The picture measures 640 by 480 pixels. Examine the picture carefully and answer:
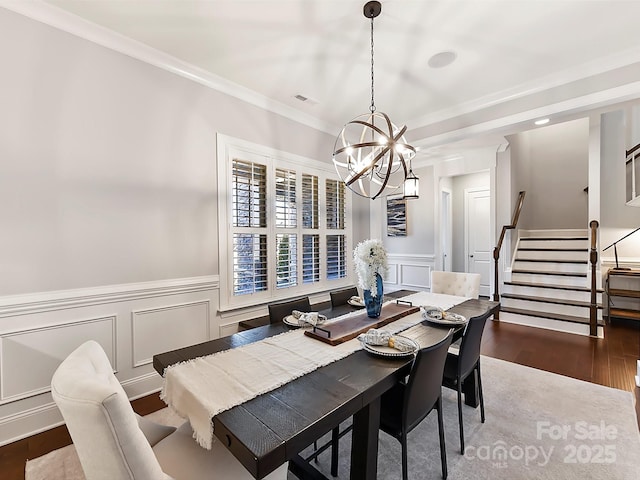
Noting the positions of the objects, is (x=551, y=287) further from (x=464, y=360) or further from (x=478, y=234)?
(x=464, y=360)

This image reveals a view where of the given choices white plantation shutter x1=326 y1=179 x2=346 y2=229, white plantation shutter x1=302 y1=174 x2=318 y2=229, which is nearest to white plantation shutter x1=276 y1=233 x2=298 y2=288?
white plantation shutter x1=302 y1=174 x2=318 y2=229

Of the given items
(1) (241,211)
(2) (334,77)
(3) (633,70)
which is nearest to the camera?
(3) (633,70)

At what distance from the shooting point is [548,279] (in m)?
5.11

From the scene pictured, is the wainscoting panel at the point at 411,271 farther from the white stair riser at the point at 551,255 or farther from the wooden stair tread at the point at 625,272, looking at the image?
the wooden stair tread at the point at 625,272

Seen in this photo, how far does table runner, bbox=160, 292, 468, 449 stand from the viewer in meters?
1.24

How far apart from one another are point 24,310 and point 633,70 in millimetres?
5646

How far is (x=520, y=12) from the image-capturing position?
227 centimetres

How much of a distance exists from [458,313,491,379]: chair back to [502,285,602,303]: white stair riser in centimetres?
376

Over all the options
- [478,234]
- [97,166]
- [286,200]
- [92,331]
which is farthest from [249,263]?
[478,234]

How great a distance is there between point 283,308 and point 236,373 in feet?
3.41

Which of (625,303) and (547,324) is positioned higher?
(625,303)

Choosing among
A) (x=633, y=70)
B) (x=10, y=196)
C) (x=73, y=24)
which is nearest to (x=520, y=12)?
(x=633, y=70)

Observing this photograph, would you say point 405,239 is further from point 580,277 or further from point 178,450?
point 178,450

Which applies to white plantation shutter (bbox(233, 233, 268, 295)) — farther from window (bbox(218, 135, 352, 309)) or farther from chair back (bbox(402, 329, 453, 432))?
chair back (bbox(402, 329, 453, 432))
